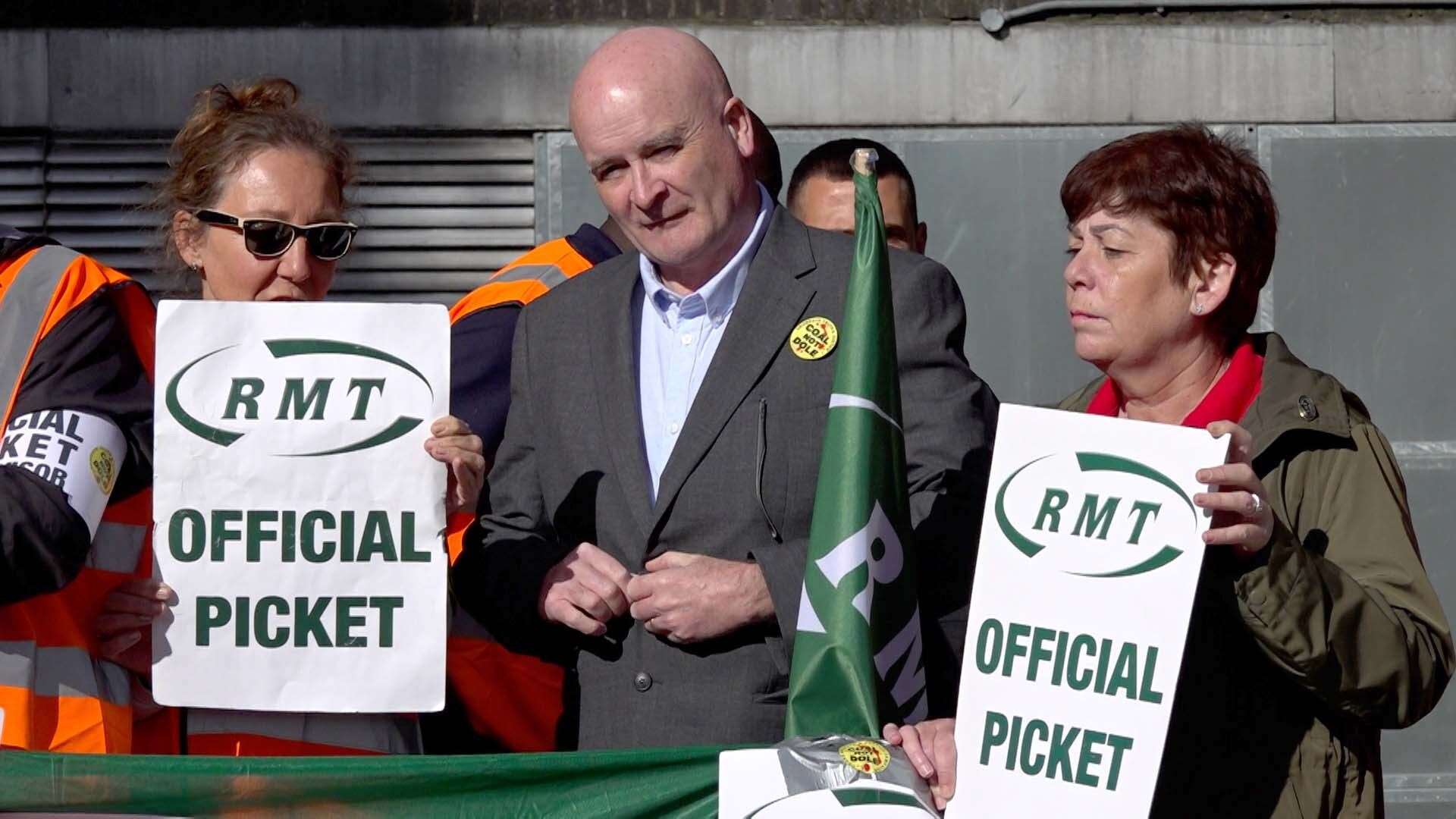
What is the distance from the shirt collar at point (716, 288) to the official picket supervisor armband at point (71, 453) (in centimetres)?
98

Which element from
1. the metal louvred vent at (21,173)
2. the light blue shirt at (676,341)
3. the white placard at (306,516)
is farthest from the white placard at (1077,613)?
the metal louvred vent at (21,173)

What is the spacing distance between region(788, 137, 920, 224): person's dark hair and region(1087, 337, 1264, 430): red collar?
83.4 inches

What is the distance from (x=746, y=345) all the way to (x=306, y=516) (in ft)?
2.65

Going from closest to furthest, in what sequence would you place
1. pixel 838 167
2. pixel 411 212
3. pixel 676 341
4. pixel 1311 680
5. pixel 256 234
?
pixel 1311 680, pixel 676 341, pixel 256 234, pixel 838 167, pixel 411 212

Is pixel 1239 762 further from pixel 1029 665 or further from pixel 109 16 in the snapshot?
pixel 109 16

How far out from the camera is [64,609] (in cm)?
361

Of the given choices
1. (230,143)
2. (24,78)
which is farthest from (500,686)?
(24,78)

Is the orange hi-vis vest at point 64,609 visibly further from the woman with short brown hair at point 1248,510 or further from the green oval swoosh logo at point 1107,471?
the green oval swoosh logo at point 1107,471

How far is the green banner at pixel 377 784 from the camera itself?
3.25 metres

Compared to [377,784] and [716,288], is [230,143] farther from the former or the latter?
[377,784]

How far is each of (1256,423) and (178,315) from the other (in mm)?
1807

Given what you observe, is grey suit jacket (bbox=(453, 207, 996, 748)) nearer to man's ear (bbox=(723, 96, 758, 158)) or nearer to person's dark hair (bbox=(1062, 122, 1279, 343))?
man's ear (bbox=(723, 96, 758, 158))

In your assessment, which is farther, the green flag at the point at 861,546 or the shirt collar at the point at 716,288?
the shirt collar at the point at 716,288

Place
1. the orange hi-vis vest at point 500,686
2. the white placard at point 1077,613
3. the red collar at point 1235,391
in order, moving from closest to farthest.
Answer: the white placard at point 1077,613
the red collar at point 1235,391
the orange hi-vis vest at point 500,686
